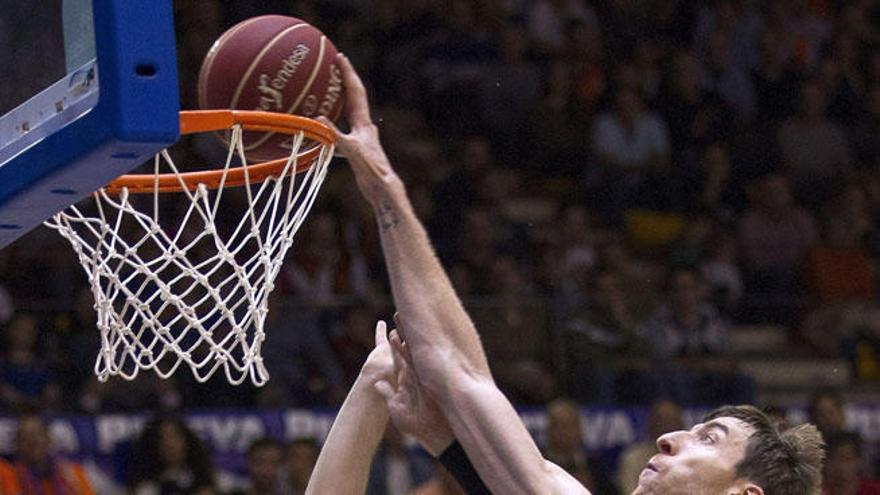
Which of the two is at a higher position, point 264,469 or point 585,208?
point 264,469

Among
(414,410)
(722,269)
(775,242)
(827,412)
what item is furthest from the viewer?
(775,242)

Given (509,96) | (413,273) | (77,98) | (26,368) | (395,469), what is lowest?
(395,469)

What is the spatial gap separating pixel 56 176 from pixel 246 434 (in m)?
4.72

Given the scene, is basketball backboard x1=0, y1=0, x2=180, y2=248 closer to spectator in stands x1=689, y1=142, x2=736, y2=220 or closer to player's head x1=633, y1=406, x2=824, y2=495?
player's head x1=633, y1=406, x2=824, y2=495

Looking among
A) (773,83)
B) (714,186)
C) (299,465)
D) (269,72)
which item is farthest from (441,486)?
(773,83)

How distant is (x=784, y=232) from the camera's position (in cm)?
1011

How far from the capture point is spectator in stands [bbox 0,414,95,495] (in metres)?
6.67

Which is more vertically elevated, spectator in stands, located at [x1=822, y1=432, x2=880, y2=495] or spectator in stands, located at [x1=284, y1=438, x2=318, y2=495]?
spectator in stands, located at [x1=284, y1=438, x2=318, y2=495]

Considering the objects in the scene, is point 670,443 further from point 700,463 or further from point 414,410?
point 414,410

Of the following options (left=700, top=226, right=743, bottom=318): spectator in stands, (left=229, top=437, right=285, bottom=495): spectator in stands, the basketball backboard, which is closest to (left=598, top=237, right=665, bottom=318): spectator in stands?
(left=700, top=226, right=743, bottom=318): spectator in stands

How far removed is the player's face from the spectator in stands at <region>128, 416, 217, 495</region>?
3706mm

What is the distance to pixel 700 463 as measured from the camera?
3488 millimetres

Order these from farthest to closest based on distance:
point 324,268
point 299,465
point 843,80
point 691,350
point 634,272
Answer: point 843,80 < point 634,272 < point 691,350 < point 324,268 < point 299,465

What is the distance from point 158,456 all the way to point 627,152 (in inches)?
168
